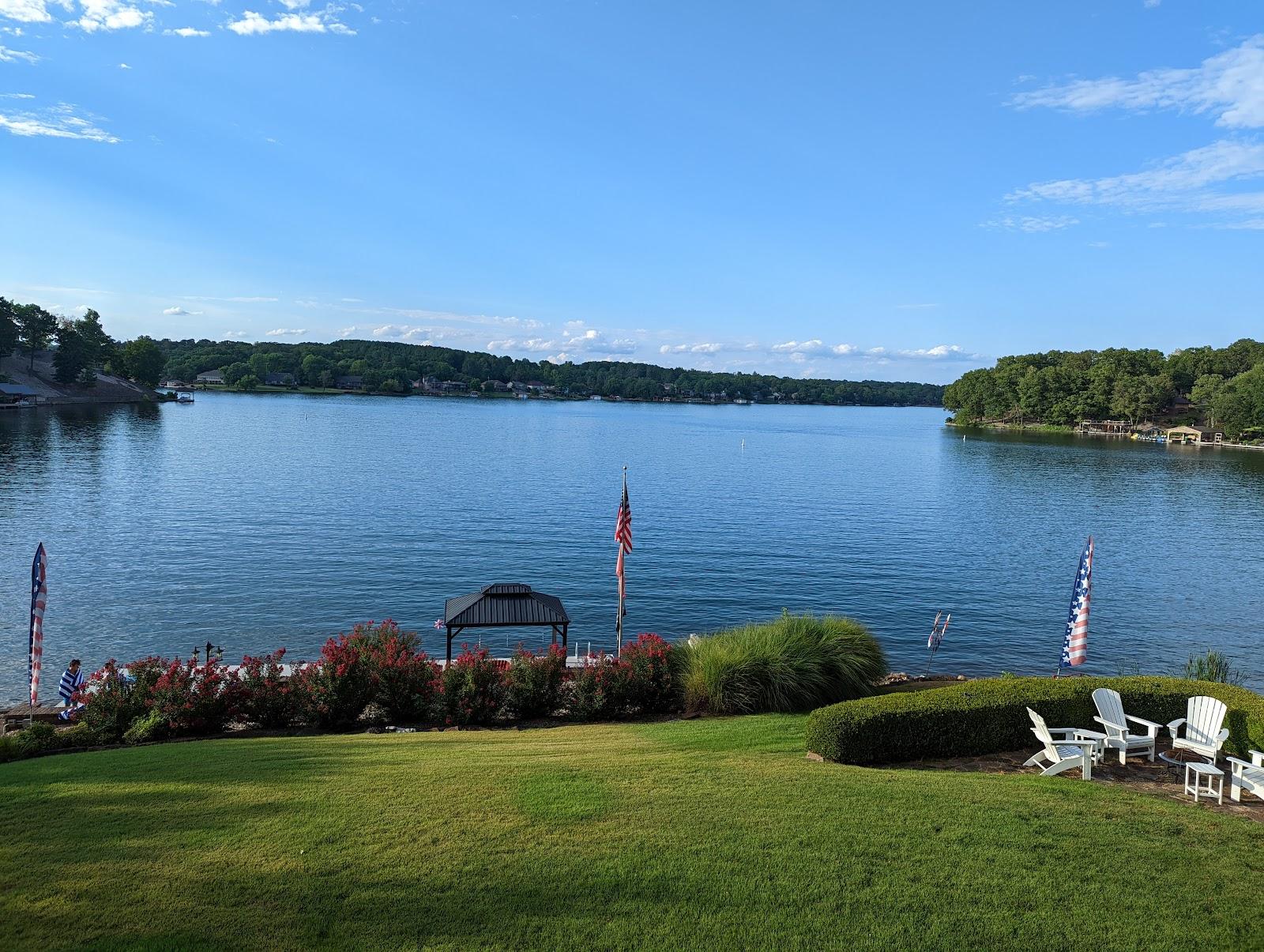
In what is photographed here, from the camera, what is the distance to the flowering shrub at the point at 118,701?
13.4 m

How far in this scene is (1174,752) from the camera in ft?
39.1

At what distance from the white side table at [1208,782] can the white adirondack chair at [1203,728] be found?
56 cm

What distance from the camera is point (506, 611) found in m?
19.5

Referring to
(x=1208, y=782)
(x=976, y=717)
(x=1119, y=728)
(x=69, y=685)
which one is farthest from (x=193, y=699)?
(x=1208, y=782)

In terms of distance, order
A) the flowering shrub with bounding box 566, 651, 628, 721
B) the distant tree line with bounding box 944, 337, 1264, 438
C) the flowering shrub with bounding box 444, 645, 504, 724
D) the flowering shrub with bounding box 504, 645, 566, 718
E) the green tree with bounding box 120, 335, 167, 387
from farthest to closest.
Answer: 1. the green tree with bounding box 120, 335, 167, 387
2. the distant tree line with bounding box 944, 337, 1264, 438
3. the flowering shrub with bounding box 504, 645, 566, 718
4. the flowering shrub with bounding box 566, 651, 628, 721
5. the flowering shrub with bounding box 444, 645, 504, 724

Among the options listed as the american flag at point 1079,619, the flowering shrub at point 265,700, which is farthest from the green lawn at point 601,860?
the american flag at point 1079,619

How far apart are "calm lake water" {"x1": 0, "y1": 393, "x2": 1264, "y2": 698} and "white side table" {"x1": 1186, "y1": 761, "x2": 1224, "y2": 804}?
14.4 metres

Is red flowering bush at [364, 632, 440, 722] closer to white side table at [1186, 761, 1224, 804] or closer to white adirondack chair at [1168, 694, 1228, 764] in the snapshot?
white side table at [1186, 761, 1224, 804]

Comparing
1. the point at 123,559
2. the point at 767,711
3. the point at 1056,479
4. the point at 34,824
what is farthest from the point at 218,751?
the point at 1056,479

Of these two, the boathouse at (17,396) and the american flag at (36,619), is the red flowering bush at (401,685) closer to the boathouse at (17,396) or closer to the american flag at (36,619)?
the american flag at (36,619)

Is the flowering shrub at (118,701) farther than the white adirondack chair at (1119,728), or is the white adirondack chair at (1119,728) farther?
the flowering shrub at (118,701)

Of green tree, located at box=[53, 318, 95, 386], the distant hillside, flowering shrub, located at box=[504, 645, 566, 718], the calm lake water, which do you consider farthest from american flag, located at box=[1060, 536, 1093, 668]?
green tree, located at box=[53, 318, 95, 386]

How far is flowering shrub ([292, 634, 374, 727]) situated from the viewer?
15.0 meters

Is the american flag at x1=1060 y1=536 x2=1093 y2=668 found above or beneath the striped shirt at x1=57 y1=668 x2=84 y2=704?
above
